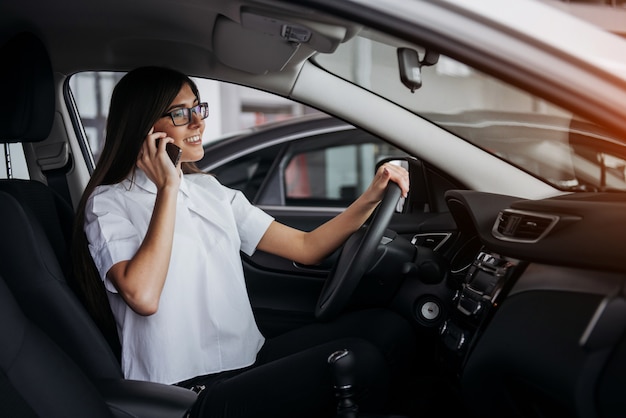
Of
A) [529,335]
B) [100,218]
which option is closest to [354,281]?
[529,335]

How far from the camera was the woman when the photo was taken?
1708 mm

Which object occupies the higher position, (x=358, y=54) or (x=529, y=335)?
(x=358, y=54)

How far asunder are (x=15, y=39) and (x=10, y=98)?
0.21m

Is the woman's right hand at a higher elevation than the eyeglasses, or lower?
lower

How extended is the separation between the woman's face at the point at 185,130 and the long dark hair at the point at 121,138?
2cm

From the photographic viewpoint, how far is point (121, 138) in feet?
6.50

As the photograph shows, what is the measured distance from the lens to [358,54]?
246 cm

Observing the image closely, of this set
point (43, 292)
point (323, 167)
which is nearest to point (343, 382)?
point (43, 292)

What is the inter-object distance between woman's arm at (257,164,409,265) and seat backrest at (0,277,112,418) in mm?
886

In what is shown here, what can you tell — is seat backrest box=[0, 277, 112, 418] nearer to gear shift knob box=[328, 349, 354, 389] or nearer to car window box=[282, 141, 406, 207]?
gear shift knob box=[328, 349, 354, 389]

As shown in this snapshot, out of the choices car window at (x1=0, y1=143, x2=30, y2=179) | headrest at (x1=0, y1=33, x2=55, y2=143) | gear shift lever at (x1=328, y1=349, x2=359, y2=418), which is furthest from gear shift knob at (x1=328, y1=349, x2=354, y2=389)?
car window at (x1=0, y1=143, x2=30, y2=179)

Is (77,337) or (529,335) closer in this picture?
(529,335)

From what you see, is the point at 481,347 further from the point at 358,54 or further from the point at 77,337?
the point at 358,54

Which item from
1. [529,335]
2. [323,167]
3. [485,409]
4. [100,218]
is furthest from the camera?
[323,167]
